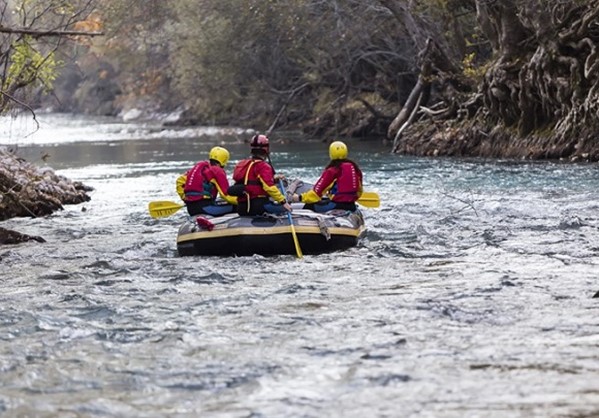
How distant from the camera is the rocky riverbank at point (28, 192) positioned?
54.5 feet

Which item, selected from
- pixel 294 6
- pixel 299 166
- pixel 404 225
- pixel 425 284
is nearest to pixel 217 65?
pixel 294 6

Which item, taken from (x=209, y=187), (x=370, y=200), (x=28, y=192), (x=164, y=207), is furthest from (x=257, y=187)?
(x=28, y=192)

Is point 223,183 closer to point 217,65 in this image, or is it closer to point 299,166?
point 299,166

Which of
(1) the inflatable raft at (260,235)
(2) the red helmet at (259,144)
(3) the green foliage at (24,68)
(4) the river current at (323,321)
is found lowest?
(4) the river current at (323,321)

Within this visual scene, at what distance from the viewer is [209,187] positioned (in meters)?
12.4

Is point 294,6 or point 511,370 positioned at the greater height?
point 294,6

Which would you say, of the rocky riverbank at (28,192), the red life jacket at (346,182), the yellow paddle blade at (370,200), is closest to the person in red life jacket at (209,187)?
the red life jacket at (346,182)

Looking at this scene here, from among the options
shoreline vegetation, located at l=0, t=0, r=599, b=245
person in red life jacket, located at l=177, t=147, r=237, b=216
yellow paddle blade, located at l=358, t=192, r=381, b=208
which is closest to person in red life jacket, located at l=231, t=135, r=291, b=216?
person in red life jacket, located at l=177, t=147, r=237, b=216

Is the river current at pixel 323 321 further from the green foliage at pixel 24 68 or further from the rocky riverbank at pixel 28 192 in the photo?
the green foliage at pixel 24 68

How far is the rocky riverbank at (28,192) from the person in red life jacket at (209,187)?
5130 millimetres

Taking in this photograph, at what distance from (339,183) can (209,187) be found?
1588 mm

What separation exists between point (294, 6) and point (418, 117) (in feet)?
21.6

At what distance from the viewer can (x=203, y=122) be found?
49969 millimetres

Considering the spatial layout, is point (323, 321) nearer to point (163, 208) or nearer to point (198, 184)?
point (198, 184)
